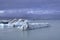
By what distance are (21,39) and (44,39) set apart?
22.8 inches

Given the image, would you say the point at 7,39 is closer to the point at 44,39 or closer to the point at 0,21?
the point at 44,39

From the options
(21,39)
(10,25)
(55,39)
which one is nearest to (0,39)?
(21,39)

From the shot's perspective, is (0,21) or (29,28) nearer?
(29,28)

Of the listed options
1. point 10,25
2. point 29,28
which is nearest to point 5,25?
point 10,25

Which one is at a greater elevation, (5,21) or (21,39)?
(5,21)

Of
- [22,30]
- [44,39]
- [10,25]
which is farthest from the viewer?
[10,25]

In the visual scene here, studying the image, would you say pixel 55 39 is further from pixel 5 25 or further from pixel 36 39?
pixel 5 25

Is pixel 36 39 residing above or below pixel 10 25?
below

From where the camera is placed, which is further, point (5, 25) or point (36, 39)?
point (5, 25)

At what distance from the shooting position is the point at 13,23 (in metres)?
7.47

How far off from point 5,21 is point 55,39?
12.9ft

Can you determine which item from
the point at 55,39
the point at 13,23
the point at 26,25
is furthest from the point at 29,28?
the point at 55,39

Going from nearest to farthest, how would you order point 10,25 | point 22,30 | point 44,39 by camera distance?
1. point 44,39
2. point 22,30
3. point 10,25

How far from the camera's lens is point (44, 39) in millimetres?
4211
